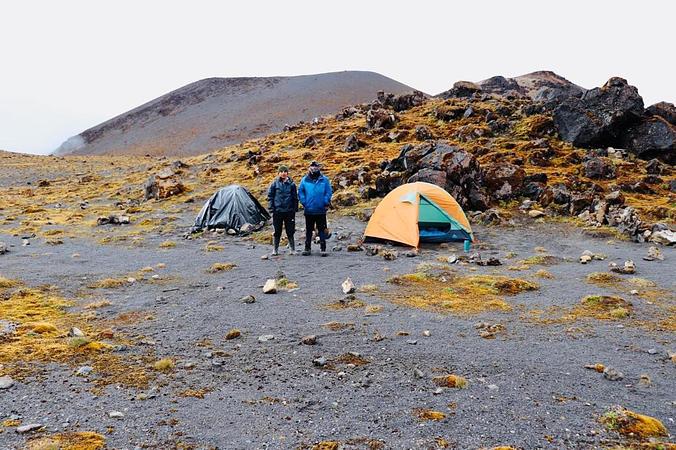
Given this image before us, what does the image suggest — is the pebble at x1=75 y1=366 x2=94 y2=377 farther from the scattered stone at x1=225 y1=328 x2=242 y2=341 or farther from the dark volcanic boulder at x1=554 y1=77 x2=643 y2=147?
the dark volcanic boulder at x1=554 y1=77 x2=643 y2=147

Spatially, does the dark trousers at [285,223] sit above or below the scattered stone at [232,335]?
above

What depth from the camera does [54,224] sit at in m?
21.0

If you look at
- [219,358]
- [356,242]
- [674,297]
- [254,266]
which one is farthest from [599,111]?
[219,358]

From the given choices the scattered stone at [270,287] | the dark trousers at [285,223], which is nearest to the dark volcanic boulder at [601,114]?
the dark trousers at [285,223]

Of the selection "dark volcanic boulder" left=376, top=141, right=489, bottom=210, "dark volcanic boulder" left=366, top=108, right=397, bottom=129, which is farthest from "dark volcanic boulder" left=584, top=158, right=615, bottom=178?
"dark volcanic boulder" left=366, top=108, right=397, bottom=129

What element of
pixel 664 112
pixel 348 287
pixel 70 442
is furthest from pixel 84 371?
pixel 664 112

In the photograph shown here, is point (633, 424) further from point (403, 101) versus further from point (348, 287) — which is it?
point (403, 101)

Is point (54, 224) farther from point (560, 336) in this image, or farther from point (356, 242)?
point (560, 336)

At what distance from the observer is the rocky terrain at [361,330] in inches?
190

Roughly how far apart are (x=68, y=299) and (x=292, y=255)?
556 centimetres

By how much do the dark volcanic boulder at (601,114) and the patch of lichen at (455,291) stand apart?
1971 cm

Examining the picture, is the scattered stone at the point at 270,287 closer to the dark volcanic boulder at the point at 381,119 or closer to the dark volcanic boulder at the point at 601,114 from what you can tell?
the dark volcanic boulder at the point at 601,114

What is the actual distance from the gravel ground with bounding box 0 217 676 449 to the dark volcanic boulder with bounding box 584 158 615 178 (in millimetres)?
13016

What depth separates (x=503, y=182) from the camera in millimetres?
20141
